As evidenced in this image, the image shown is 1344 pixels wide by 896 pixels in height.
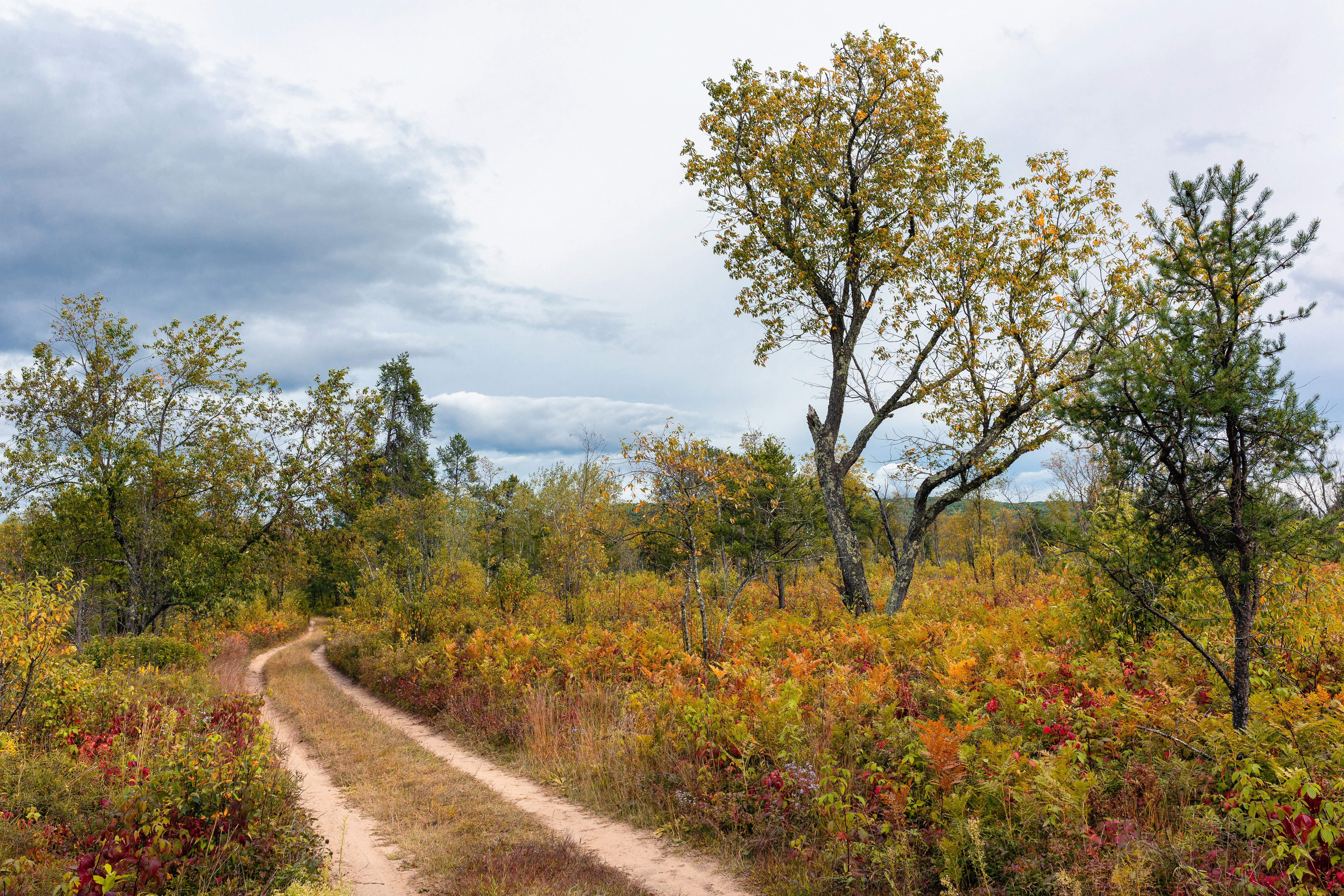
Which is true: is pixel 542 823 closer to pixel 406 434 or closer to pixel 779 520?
pixel 779 520

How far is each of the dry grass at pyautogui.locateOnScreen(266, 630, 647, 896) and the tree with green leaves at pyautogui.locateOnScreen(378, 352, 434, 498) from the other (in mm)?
32192

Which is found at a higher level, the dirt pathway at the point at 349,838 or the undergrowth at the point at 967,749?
the undergrowth at the point at 967,749

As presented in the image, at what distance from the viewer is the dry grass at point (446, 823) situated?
5340mm

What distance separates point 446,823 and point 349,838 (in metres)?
0.97

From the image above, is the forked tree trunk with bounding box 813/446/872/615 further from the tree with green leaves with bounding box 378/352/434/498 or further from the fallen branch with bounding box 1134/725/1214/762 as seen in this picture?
the tree with green leaves with bounding box 378/352/434/498

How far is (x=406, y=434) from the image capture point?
4503 cm

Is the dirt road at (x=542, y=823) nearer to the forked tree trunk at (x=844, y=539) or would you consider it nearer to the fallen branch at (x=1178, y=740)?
the fallen branch at (x=1178, y=740)

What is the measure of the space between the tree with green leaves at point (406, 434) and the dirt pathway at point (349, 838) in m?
33.7

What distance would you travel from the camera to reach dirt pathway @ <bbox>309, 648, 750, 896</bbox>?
5.32 metres

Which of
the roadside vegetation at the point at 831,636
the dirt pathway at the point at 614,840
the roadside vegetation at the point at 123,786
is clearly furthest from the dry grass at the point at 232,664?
the dirt pathway at the point at 614,840

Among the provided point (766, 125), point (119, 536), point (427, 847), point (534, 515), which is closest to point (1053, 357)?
point (766, 125)

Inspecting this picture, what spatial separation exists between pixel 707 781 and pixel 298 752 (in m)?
7.20

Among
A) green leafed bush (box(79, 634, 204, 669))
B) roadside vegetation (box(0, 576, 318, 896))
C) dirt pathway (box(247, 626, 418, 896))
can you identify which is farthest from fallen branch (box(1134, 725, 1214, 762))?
green leafed bush (box(79, 634, 204, 669))

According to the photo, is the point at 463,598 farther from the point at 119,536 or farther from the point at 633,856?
the point at 633,856
